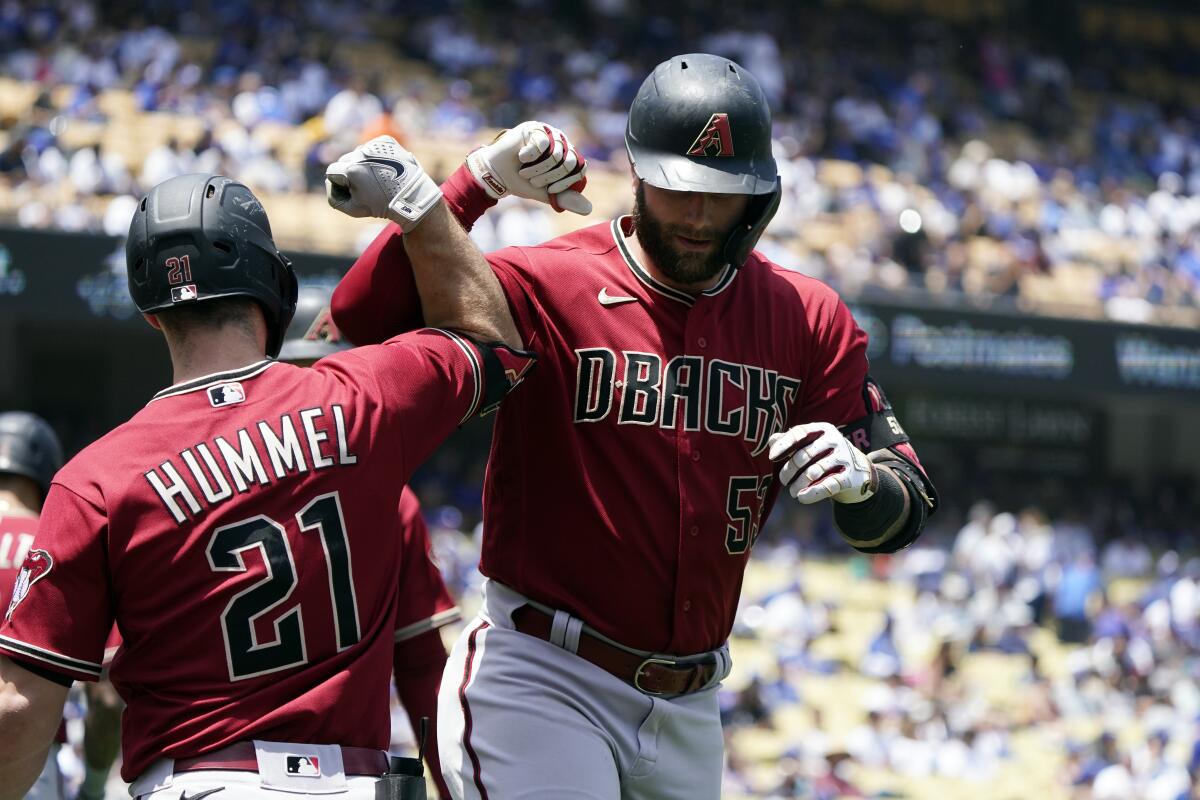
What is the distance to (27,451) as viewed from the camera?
4.78 meters

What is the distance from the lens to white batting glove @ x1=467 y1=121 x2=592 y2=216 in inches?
136

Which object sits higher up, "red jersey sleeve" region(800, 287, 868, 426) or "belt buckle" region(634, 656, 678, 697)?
"red jersey sleeve" region(800, 287, 868, 426)

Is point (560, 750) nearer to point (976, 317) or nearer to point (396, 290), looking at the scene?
point (396, 290)

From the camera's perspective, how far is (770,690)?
14844 mm

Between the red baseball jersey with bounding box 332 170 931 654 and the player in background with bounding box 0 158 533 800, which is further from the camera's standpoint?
the red baseball jersey with bounding box 332 170 931 654

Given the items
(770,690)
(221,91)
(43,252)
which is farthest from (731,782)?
(221,91)

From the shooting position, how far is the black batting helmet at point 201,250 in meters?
3.08

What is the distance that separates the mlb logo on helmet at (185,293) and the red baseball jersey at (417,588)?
4.61ft

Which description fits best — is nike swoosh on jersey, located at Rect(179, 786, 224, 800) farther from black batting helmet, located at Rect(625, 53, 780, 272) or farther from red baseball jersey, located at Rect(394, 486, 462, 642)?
black batting helmet, located at Rect(625, 53, 780, 272)

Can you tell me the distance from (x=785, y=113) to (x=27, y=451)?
60.4ft

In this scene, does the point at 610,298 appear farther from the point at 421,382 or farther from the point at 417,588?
the point at 417,588

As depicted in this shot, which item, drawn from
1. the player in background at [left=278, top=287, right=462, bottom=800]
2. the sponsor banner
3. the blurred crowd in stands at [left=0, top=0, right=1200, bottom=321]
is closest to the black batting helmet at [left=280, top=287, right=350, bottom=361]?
the player in background at [left=278, top=287, right=462, bottom=800]

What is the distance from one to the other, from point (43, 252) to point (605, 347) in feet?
42.0

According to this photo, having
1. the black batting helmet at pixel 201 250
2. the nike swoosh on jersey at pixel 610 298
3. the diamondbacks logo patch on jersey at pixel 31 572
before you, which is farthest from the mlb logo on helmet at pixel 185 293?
the nike swoosh on jersey at pixel 610 298
